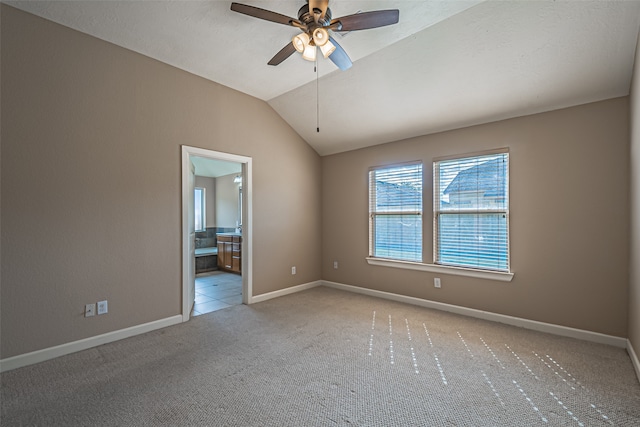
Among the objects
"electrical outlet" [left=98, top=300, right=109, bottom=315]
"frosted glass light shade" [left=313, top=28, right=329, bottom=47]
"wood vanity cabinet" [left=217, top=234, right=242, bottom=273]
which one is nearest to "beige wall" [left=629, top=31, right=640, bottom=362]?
"frosted glass light shade" [left=313, top=28, right=329, bottom=47]

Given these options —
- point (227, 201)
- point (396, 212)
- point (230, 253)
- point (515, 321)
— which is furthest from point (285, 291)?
point (227, 201)

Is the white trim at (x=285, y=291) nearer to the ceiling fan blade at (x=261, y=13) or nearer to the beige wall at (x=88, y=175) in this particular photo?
the beige wall at (x=88, y=175)

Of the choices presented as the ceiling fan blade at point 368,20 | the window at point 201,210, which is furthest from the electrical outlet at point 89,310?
the window at point 201,210

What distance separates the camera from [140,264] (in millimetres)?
3012

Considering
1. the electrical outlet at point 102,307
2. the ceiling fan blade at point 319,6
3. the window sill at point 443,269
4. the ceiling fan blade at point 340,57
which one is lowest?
the electrical outlet at point 102,307

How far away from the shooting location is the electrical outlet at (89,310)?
2662 millimetres

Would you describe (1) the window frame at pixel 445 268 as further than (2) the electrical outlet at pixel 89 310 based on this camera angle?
Yes

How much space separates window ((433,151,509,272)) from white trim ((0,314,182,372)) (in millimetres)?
3455

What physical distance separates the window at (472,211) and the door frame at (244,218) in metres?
2.54

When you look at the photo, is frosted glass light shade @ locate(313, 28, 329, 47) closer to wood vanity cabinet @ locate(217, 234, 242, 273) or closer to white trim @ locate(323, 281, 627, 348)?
white trim @ locate(323, 281, 627, 348)

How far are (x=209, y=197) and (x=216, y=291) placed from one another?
3562 mm

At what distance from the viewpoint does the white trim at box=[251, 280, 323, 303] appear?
412 centimetres

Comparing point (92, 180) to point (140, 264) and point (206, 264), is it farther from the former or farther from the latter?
point (206, 264)

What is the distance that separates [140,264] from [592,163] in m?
4.67
